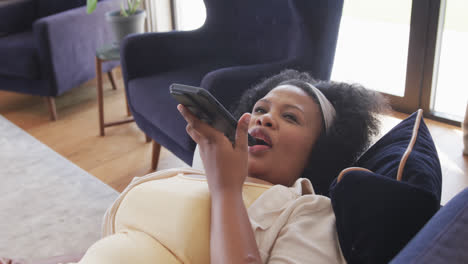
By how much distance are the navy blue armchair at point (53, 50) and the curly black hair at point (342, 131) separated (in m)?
1.95

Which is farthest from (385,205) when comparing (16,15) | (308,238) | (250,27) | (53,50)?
(16,15)

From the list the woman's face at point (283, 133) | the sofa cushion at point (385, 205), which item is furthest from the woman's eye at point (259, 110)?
the sofa cushion at point (385, 205)

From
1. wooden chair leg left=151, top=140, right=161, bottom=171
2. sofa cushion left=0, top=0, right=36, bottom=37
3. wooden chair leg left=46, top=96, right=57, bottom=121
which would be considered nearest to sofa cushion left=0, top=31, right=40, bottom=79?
wooden chair leg left=46, top=96, right=57, bottom=121

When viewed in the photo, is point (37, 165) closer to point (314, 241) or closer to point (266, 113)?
point (266, 113)

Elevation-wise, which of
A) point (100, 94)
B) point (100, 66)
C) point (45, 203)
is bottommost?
point (45, 203)

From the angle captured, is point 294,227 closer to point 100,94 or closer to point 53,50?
Result: point 100,94

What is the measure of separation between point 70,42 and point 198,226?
2217 millimetres

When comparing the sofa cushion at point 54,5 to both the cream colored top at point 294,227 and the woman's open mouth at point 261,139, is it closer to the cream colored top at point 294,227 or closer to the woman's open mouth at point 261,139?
the woman's open mouth at point 261,139

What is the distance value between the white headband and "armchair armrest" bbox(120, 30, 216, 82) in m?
1.24

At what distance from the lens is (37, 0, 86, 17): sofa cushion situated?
3.08m

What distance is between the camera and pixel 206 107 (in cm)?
88

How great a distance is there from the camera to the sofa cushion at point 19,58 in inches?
107

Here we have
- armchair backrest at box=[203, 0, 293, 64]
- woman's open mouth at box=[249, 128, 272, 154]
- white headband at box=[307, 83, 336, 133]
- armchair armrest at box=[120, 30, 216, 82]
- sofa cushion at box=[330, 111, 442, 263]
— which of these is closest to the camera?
sofa cushion at box=[330, 111, 442, 263]

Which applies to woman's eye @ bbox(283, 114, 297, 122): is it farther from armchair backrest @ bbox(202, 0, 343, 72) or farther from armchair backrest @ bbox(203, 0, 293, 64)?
armchair backrest @ bbox(203, 0, 293, 64)
